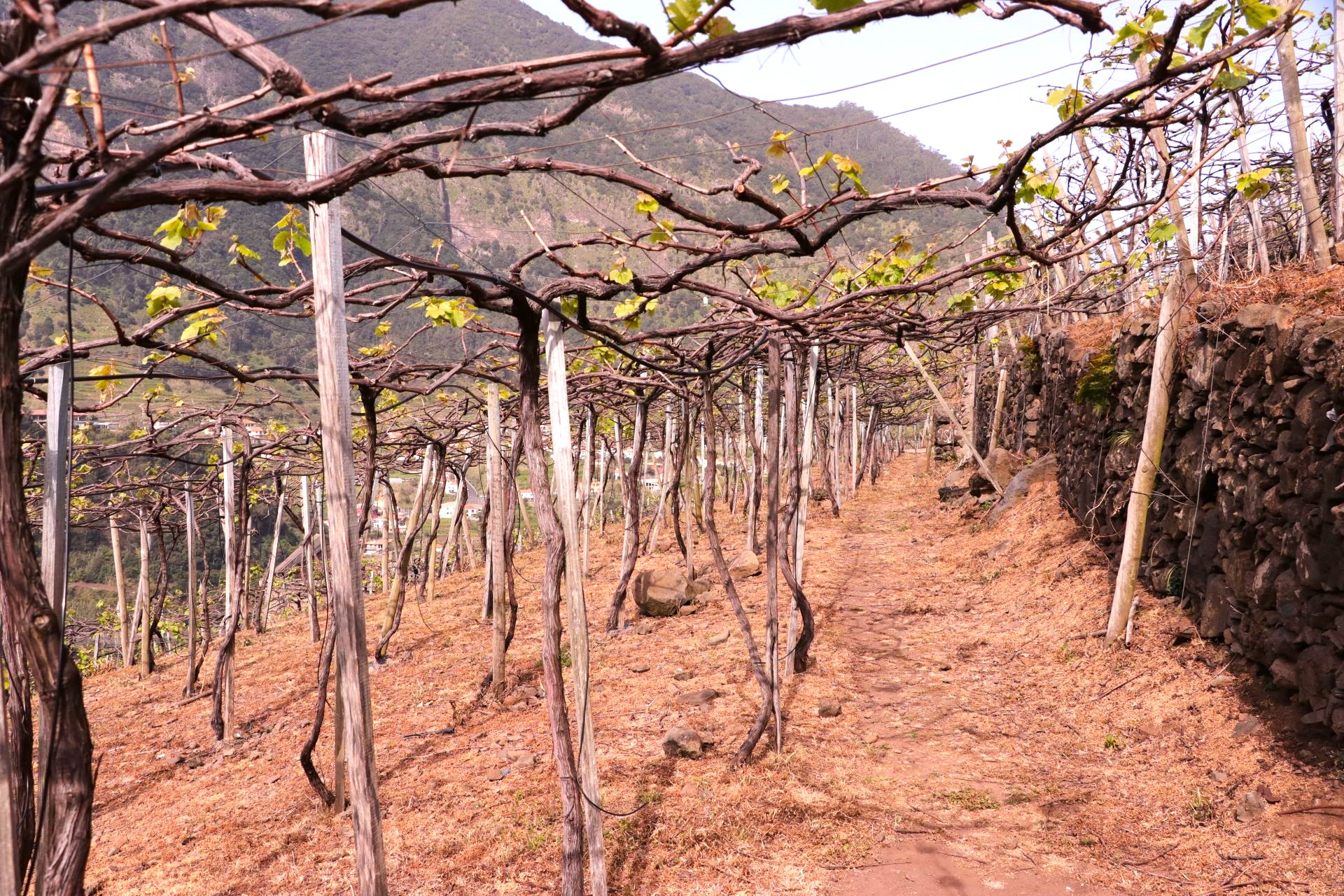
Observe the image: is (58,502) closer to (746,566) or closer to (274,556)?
(746,566)

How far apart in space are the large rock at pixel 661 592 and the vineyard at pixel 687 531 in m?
0.07

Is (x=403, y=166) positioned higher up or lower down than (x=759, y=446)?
higher up

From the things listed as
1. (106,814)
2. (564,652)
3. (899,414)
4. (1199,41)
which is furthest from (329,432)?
(899,414)

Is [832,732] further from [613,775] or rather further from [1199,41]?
[1199,41]

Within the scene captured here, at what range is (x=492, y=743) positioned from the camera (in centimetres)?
686

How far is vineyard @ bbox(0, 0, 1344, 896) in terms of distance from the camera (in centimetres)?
215

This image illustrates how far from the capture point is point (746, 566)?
12406 mm

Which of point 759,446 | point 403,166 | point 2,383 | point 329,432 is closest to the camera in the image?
point 2,383

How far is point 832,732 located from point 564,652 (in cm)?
363

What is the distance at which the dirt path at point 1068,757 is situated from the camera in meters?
4.50

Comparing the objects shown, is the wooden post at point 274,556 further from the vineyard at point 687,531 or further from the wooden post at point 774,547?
the wooden post at point 774,547

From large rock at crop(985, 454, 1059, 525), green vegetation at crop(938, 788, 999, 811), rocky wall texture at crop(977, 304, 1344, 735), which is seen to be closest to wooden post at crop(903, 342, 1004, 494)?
large rock at crop(985, 454, 1059, 525)

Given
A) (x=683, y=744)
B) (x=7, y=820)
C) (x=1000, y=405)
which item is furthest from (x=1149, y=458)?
(x=1000, y=405)

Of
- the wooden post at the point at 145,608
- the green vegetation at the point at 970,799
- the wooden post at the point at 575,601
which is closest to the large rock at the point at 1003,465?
the green vegetation at the point at 970,799
